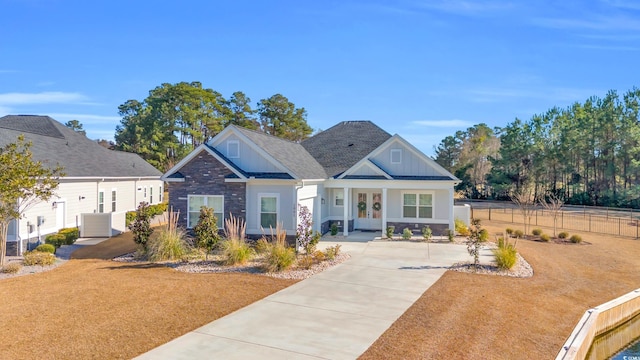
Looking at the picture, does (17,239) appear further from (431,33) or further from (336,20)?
(431,33)

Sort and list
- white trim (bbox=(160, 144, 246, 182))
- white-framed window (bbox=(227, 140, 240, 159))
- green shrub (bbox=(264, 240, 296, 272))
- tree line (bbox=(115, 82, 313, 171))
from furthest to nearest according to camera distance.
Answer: tree line (bbox=(115, 82, 313, 171)) < white-framed window (bbox=(227, 140, 240, 159)) < white trim (bbox=(160, 144, 246, 182)) < green shrub (bbox=(264, 240, 296, 272))

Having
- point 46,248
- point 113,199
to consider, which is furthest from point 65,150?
point 46,248

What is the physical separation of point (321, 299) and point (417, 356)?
374cm

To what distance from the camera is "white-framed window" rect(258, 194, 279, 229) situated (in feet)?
57.7

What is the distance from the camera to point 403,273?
13172 millimetres

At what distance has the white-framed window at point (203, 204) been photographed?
17.6 metres

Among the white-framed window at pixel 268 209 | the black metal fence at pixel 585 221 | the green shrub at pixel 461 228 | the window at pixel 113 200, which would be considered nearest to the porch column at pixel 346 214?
the white-framed window at pixel 268 209

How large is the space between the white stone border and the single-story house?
421 inches

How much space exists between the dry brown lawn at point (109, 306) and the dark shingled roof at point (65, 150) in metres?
8.62

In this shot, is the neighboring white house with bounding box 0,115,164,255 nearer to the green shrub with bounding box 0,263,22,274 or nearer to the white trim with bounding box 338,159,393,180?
the green shrub with bounding box 0,263,22,274

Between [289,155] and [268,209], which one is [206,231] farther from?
[289,155]

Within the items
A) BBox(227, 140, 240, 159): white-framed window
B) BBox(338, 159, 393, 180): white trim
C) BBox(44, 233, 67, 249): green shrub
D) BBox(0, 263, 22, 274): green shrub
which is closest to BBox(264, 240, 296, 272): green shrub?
BBox(227, 140, 240, 159): white-framed window

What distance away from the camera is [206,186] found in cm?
1761

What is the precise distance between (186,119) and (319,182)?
35513mm
